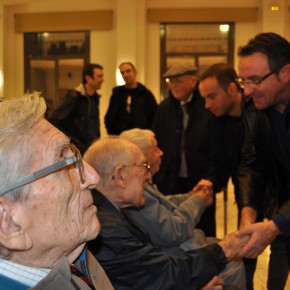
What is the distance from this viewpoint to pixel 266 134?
2.42 metres

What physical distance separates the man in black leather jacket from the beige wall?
6.57 metres

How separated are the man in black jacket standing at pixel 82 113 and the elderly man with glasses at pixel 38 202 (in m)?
3.64

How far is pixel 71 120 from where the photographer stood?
4906mm

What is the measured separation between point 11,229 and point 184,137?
284 cm

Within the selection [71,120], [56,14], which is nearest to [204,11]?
[56,14]

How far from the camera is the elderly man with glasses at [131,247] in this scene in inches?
64.9

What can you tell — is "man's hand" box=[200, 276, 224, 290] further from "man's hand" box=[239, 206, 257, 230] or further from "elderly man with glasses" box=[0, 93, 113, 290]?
"elderly man with glasses" box=[0, 93, 113, 290]

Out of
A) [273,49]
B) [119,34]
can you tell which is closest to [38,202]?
[273,49]

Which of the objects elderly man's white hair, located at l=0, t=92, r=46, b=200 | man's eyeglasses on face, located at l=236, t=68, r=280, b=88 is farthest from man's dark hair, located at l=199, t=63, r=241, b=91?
elderly man's white hair, located at l=0, t=92, r=46, b=200

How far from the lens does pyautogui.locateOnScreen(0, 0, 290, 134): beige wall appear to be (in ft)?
29.5

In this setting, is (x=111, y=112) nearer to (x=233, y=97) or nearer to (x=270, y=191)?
(x=233, y=97)

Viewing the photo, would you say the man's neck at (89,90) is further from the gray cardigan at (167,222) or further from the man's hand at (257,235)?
the man's hand at (257,235)

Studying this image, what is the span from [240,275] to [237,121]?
4.14 ft

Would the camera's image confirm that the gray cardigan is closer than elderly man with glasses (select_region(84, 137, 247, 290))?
No
